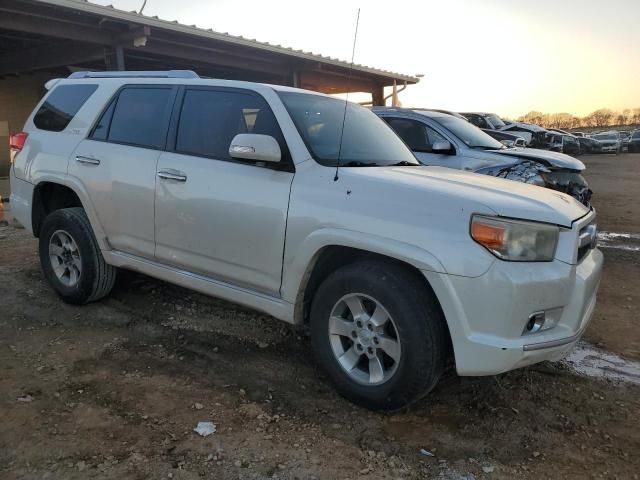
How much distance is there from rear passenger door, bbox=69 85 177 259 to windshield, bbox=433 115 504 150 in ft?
16.8

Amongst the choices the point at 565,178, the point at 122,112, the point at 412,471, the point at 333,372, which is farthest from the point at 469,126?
the point at 412,471

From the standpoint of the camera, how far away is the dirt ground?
106 inches

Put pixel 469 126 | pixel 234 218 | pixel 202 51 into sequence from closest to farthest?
pixel 234 218
pixel 469 126
pixel 202 51

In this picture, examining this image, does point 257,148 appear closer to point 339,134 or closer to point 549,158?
point 339,134

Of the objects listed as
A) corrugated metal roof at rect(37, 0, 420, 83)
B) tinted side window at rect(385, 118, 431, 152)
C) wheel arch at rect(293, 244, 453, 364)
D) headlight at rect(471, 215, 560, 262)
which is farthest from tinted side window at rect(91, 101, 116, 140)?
corrugated metal roof at rect(37, 0, 420, 83)

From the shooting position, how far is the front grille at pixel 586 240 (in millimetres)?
3109

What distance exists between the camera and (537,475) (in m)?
2.66

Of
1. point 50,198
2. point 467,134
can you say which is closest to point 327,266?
point 50,198

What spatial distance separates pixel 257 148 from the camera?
331cm

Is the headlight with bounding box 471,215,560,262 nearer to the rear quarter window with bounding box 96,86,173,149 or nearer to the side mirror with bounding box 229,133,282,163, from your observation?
the side mirror with bounding box 229,133,282,163

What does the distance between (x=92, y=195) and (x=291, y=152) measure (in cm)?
193

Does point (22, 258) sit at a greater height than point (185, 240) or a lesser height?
lesser

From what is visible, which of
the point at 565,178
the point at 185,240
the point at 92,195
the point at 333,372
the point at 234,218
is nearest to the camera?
the point at 333,372

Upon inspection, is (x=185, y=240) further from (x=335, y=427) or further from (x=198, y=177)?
(x=335, y=427)
